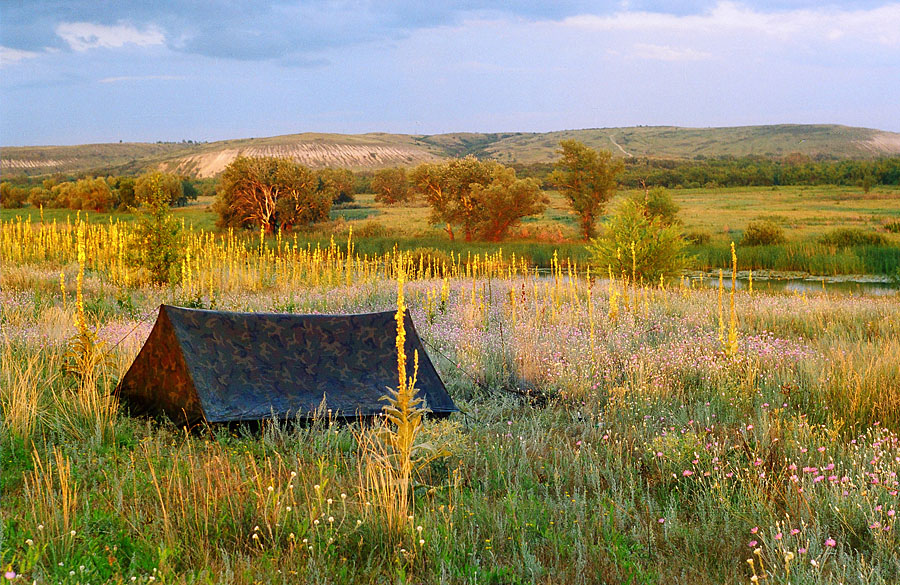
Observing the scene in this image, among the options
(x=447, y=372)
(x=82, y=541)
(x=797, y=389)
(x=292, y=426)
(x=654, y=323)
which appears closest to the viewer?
(x=82, y=541)

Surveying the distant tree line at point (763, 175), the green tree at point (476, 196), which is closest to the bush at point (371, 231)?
the green tree at point (476, 196)

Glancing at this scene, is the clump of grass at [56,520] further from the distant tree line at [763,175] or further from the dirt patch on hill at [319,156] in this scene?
the dirt patch on hill at [319,156]

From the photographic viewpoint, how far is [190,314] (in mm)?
4777

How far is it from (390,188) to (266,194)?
28335 millimetres

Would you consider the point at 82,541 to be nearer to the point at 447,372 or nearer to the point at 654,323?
the point at 447,372

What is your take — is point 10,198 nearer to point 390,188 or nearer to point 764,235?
point 390,188

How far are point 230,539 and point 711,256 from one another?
25.8 m

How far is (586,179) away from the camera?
36094mm

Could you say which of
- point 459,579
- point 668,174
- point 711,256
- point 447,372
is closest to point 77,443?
point 459,579

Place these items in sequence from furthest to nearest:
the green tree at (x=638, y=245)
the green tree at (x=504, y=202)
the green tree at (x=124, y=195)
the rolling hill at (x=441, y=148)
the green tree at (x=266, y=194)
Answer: the rolling hill at (x=441, y=148), the green tree at (x=124, y=195), the green tree at (x=504, y=202), the green tree at (x=266, y=194), the green tree at (x=638, y=245)

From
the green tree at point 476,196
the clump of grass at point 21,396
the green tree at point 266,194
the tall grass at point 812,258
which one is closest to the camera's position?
the clump of grass at point 21,396

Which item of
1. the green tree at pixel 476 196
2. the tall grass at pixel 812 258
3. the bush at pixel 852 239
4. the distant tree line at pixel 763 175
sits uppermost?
the distant tree line at pixel 763 175

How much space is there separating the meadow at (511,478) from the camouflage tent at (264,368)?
6.2 inches

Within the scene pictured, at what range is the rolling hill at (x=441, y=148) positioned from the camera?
124m
